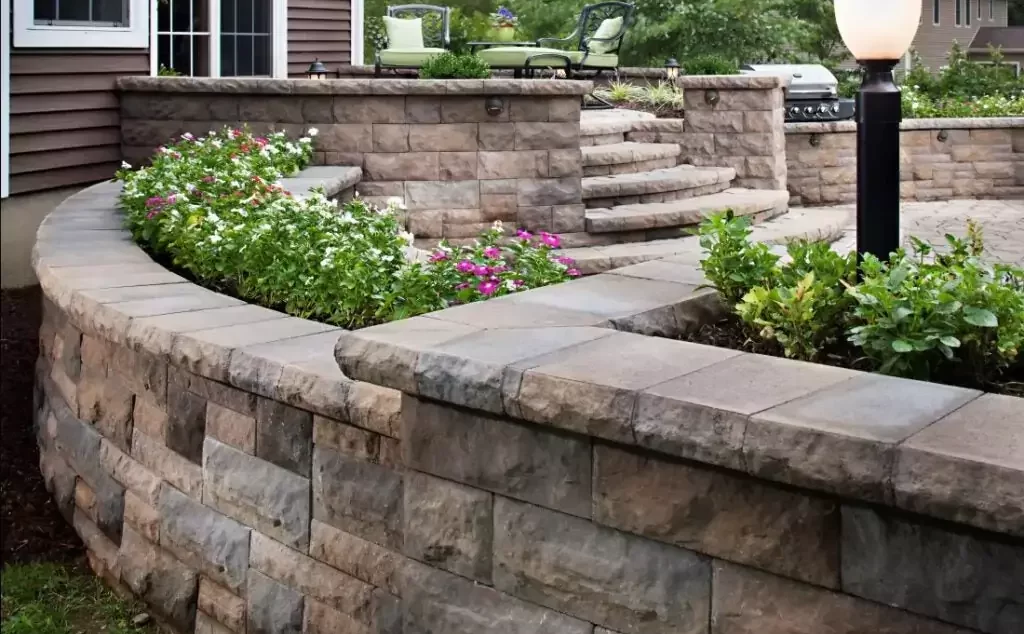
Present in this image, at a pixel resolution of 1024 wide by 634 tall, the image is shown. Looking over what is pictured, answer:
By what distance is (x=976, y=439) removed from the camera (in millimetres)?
1969

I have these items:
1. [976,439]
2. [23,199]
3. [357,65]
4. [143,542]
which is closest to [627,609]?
[976,439]

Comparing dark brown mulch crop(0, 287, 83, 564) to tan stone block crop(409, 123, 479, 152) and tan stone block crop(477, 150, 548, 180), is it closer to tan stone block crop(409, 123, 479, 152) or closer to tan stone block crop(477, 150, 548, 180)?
tan stone block crop(409, 123, 479, 152)

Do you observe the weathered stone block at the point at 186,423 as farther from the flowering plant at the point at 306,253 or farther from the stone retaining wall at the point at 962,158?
the stone retaining wall at the point at 962,158

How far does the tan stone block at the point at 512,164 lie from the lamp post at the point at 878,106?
5.03 meters

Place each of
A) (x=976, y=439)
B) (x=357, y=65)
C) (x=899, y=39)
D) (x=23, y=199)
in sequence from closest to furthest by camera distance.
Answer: (x=976, y=439)
(x=899, y=39)
(x=23, y=199)
(x=357, y=65)

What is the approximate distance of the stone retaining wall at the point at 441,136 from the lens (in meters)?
8.09

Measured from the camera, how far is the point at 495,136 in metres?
8.16

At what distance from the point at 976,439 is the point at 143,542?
269cm

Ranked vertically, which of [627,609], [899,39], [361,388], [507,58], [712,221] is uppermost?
[507,58]

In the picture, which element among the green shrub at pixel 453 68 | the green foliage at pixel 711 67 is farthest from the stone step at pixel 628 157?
the green foliage at pixel 711 67

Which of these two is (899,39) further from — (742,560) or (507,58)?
(507,58)

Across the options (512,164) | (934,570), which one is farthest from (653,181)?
(934,570)

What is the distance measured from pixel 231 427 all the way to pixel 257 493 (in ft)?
0.69

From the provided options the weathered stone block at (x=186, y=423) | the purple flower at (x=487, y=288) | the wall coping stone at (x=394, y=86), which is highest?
the wall coping stone at (x=394, y=86)
